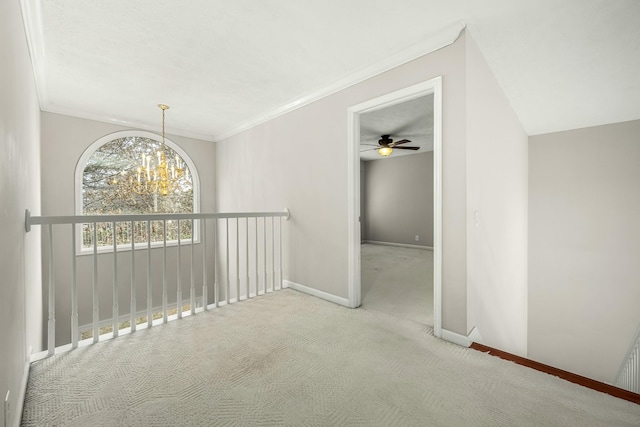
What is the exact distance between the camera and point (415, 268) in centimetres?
446

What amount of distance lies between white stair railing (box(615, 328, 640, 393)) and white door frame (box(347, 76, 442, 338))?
2636 millimetres

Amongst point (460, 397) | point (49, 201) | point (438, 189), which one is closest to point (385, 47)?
point (438, 189)

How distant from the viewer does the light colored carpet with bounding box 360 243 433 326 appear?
2.63 meters

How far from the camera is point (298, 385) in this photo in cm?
150

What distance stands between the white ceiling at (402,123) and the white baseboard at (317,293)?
2468mm

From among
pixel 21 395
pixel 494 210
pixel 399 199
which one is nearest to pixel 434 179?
pixel 494 210

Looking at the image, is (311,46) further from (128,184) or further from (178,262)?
(128,184)

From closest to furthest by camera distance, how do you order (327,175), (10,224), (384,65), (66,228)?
(10,224), (384,65), (327,175), (66,228)

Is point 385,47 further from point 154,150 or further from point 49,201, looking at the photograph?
point 49,201

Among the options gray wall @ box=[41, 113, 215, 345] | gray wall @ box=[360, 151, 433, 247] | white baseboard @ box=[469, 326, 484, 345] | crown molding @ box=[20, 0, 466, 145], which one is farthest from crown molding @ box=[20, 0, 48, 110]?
gray wall @ box=[360, 151, 433, 247]

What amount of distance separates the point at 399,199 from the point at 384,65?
5157mm

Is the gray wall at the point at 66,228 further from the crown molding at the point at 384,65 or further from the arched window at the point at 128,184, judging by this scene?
the crown molding at the point at 384,65

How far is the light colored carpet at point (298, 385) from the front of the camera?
1265 mm

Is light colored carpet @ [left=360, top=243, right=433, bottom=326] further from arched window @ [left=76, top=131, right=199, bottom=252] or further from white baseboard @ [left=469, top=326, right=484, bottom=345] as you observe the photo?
A: arched window @ [left=76, top=131, right=199, bottom=252]
